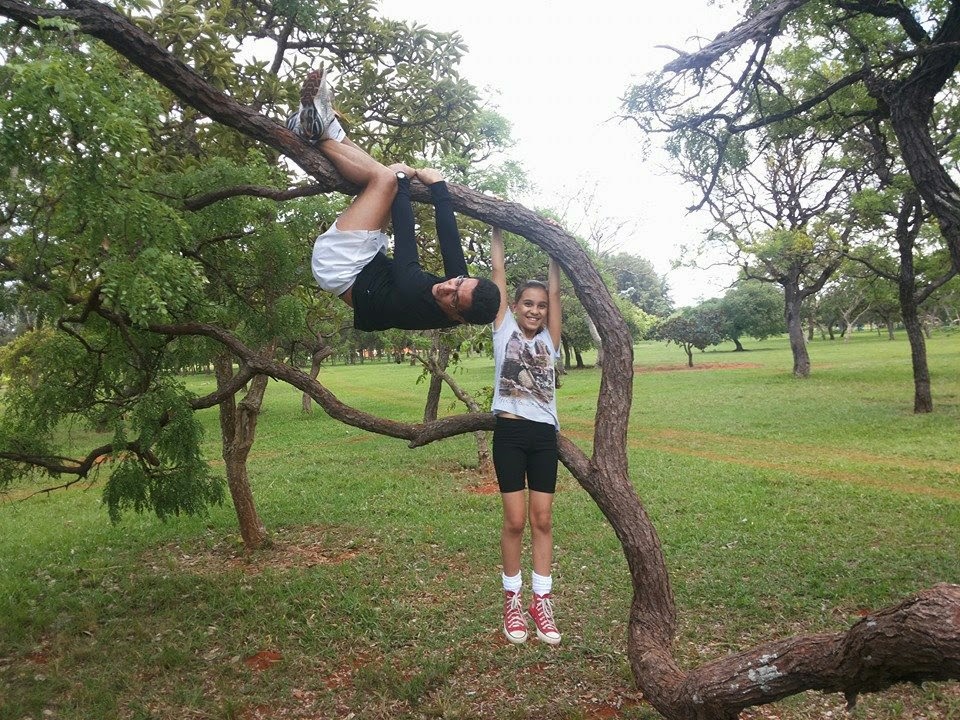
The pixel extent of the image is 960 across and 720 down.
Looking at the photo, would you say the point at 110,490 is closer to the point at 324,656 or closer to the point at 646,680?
the point at 324,656

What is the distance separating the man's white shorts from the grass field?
2852mm

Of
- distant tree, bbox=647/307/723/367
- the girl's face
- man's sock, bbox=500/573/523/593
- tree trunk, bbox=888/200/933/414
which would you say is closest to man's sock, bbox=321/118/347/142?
the girl's face

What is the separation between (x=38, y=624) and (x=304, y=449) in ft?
30.6

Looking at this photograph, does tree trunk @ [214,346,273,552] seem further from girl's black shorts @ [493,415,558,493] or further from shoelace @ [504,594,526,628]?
shoelace @ [504,594,526,628]

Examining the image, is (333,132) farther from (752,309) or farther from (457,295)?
(752,309)

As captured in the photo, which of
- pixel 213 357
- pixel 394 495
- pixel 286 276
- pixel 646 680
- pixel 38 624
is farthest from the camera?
pixel 394 495

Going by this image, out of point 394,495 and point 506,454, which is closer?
point 506,454

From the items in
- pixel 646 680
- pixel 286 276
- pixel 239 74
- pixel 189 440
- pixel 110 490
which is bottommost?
pixel 646 680

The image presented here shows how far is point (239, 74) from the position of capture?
6613 mm

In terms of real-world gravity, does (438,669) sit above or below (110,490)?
below

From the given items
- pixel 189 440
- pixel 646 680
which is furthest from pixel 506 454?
pixel 189 440

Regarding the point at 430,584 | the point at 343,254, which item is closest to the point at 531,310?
the point at 343,254

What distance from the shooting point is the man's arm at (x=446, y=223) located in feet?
10.8

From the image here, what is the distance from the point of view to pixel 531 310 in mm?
3660
